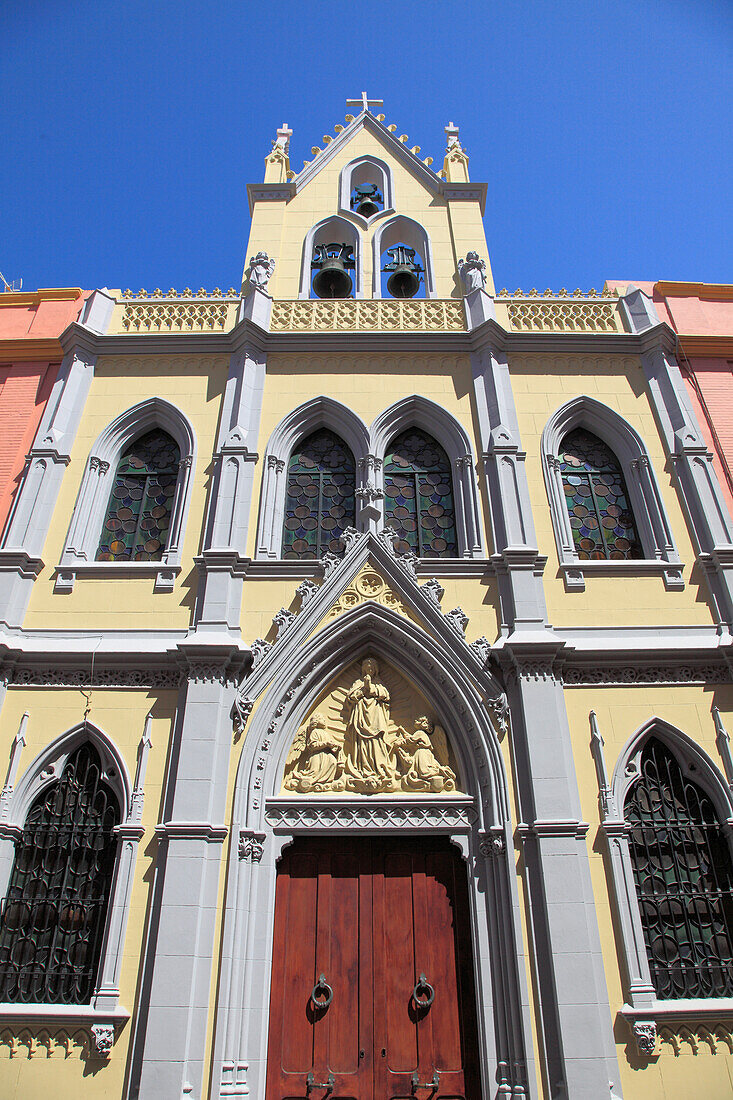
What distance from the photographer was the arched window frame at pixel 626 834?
7.39m

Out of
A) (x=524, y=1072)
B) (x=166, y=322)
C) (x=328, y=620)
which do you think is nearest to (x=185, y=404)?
(x=166, y=322)

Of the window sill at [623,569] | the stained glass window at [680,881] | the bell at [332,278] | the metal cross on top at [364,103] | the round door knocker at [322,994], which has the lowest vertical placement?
the round door knocker at [322,994]

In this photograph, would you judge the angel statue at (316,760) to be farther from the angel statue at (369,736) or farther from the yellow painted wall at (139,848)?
the yellow painted wall at (139,848)

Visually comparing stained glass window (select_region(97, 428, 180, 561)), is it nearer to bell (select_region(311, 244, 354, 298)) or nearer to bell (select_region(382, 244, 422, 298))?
bell (select_region(311, 244, 354, 298))

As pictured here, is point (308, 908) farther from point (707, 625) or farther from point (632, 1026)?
point (707, 625)

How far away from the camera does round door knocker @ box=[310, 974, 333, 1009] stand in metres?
7.63

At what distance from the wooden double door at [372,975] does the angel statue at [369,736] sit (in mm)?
679

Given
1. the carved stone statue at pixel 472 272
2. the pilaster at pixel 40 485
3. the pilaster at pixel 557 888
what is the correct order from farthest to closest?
the carved stone statue at pixel 472 272 → the pilaster at pixel 40 485 → the pilaster at pixel 557 888

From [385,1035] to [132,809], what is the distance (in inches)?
143

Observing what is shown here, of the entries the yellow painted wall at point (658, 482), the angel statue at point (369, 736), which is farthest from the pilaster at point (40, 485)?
the yellow painted wall at point (658, 482)

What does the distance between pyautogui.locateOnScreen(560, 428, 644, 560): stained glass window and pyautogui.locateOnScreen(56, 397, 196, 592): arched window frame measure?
5.74 meters

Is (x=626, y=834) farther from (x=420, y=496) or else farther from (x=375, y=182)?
(x=375, y=182)

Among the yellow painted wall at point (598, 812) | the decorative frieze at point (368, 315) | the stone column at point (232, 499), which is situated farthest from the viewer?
the decorative frieze at point (368, 315)

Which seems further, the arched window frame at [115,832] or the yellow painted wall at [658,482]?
the yellow painted wall at [658,482]
